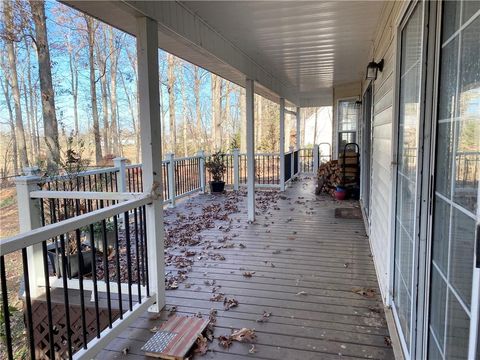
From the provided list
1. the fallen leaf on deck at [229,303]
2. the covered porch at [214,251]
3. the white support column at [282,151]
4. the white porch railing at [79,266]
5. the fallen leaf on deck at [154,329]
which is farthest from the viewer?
the white support column at [282,151]

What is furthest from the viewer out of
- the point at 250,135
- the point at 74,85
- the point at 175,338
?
the point at 74,85

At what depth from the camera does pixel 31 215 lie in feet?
9.97

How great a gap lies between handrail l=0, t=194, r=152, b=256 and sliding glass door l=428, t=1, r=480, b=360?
178cm

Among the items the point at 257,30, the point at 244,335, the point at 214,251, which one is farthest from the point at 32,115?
the point at 244,335

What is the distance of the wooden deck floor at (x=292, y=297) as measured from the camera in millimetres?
2353

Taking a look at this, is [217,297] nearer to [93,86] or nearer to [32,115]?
[32,115]

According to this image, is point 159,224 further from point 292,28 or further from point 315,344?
point 292,28

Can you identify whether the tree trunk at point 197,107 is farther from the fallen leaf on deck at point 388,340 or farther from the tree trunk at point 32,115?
the fallen leaf on deck at point 388,340

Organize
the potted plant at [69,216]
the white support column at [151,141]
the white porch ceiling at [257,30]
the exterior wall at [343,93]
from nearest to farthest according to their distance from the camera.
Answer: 1. the white support column at [151,141]
2. the white porch ceiling at [257,30]
3. the potted plant at [69,216]
4. the exterior wall at [343,93]

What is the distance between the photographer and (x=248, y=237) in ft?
16.7

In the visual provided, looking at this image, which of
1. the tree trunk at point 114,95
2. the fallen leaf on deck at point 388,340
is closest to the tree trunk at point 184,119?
the tree trunk at point 114,95

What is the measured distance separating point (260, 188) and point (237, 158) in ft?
3.67

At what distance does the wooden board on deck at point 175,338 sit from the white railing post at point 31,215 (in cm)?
139

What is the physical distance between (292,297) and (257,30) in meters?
3.03
